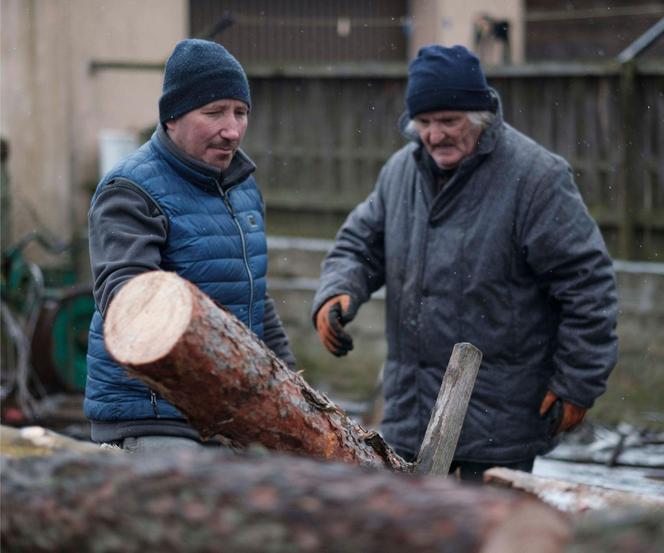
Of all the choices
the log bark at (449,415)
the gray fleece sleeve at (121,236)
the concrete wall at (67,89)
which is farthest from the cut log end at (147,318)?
the concrete wall at (67,89)

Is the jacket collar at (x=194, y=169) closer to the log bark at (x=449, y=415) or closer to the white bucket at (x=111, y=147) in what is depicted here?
the log bark at (x=449, y=415)

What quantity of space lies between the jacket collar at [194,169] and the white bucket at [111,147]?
23.6 ft

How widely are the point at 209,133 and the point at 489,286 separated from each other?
124cm

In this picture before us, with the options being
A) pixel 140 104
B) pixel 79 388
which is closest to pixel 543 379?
pixel 79 388

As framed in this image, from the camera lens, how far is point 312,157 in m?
10.9

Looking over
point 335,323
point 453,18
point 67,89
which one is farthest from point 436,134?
point 453,18

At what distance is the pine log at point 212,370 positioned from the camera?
301 centimetres

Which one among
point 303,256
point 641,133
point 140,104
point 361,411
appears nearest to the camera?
point 361,411

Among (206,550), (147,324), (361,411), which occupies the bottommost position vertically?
(361,411)

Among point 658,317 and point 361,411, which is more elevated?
point 658,317

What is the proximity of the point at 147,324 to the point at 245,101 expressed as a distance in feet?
3.81

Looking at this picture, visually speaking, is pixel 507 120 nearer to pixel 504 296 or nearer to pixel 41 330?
pixel 41 330

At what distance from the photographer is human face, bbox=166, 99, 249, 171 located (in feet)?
12.7

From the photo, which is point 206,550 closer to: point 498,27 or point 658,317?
point 658,317
